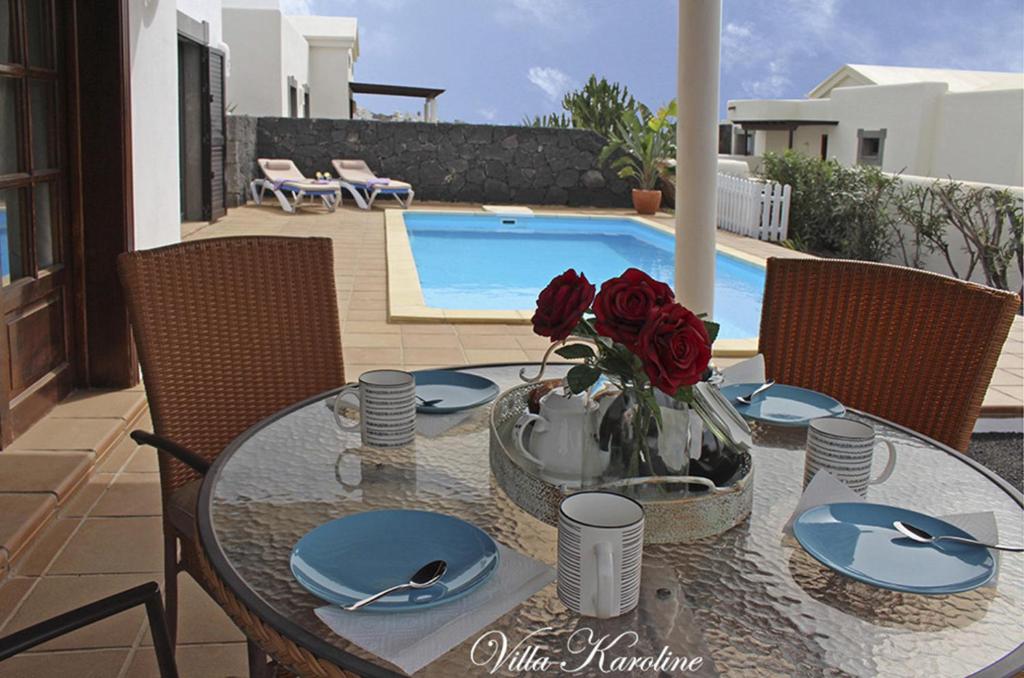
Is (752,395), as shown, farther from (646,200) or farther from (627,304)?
(646,200)

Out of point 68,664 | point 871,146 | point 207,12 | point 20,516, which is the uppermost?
point 207,12

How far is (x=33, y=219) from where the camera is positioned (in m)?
3.11

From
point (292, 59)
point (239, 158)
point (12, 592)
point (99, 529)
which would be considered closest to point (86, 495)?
point (99, 529)

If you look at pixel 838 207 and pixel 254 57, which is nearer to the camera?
pixel 838 207

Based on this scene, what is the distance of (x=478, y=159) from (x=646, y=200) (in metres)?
2.60

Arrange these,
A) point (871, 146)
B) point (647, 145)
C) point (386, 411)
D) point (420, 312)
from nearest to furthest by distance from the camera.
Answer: point (386, 411) → point (420, 312) → point (647, 145) → point (871, 146)

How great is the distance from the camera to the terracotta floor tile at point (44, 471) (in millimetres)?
2582

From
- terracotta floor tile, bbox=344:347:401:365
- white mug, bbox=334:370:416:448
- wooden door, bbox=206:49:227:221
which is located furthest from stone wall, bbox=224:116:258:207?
white mug, bbox=334:370:416:448

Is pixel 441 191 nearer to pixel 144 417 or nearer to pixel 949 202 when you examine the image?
pixel 949 202

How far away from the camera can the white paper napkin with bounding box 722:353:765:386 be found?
70.2 inches

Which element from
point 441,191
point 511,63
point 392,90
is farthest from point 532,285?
point 511,63

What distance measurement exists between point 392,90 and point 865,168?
10.4 metres

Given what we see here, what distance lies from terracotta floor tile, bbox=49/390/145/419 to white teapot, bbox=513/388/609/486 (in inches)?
96.0

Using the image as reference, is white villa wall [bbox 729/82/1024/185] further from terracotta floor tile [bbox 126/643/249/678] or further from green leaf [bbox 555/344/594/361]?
green leaf [bbox 555/344/594/361]
